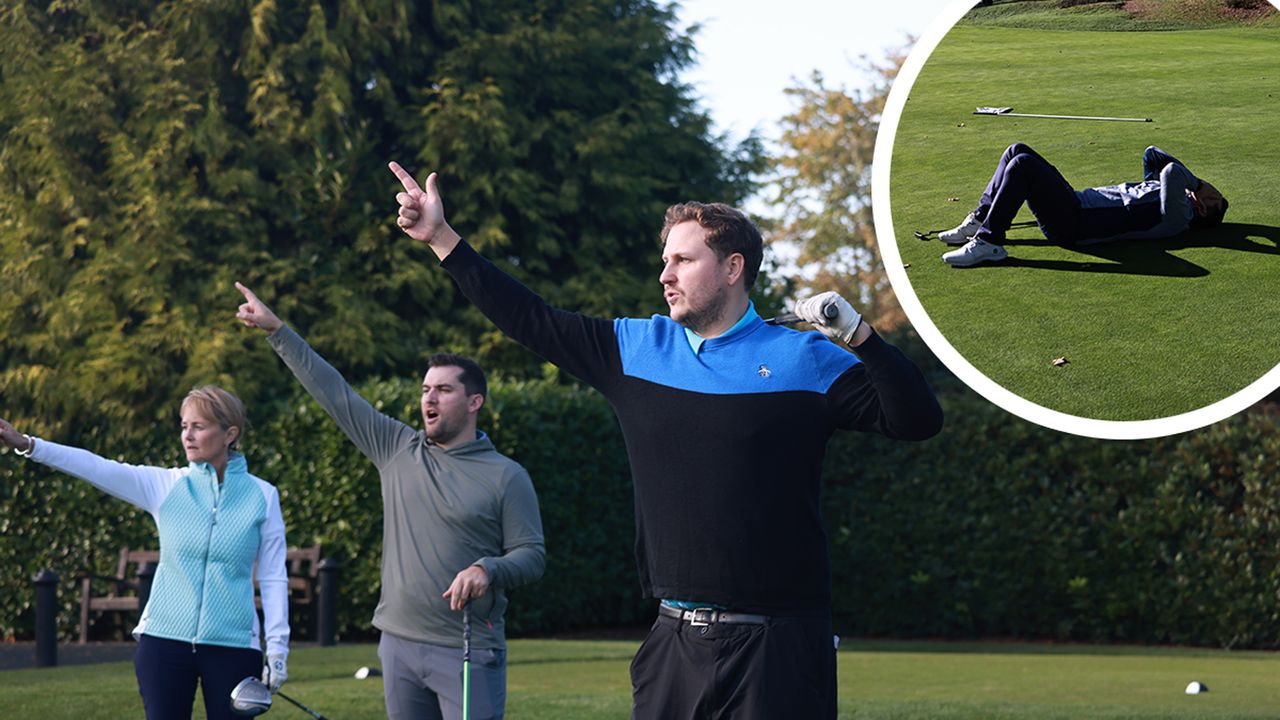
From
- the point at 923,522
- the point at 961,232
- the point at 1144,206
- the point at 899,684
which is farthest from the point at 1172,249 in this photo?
the point at 923,522

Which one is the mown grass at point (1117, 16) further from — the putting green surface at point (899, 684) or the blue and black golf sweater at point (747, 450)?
the putting green surface at point (899, 684)

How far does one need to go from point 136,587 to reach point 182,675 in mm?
9676

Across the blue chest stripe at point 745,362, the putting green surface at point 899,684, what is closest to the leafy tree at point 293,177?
the putting green surface at point 899,684

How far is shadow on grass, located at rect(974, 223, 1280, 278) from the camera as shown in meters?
2.74

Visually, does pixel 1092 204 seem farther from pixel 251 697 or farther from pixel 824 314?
pixel 251 697

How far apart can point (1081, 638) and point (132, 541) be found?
32.5 feet

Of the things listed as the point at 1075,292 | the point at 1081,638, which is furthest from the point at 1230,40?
the point at 1081,638

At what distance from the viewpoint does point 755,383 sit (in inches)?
166

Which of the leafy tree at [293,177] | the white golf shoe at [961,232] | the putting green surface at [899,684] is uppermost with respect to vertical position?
the leafy tree at [293,177]

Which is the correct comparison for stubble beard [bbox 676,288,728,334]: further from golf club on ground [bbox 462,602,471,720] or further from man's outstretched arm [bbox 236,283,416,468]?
man's outstretched arm [bbox 236,283,416,468]

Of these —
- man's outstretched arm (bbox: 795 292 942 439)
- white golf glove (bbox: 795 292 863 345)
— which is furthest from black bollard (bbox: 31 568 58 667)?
white golf glove (bbox: 795 292 863 345)

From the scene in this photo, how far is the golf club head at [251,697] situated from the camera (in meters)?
5.91

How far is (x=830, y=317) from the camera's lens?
365 centimetres

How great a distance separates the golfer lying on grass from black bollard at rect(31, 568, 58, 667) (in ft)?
41.4
